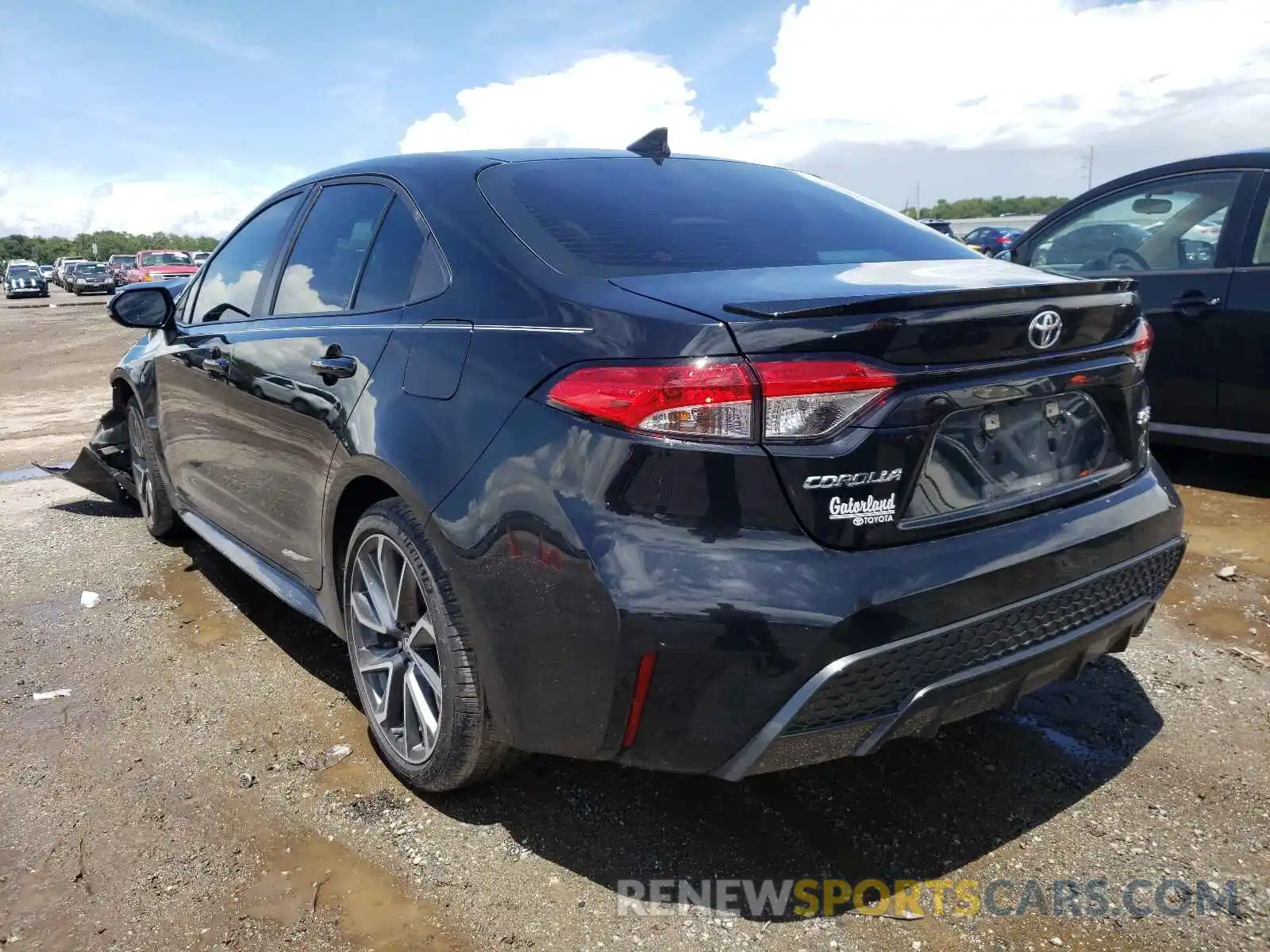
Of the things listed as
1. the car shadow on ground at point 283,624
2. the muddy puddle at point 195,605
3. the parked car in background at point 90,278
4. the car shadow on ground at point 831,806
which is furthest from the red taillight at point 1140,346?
the parked car in background at point 90,278

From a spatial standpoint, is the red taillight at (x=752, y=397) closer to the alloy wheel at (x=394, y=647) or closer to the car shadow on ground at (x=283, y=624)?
the alloy wheel at (x=394, y=647)

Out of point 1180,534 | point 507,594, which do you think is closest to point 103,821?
point 507,594

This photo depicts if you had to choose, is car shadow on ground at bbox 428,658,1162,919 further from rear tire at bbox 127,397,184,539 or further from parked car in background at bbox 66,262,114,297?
parked car in background at bbox 66,262,114,297

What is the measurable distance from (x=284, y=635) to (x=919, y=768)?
2459mm

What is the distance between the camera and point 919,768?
106 inches

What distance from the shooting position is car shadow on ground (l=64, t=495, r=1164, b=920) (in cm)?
233

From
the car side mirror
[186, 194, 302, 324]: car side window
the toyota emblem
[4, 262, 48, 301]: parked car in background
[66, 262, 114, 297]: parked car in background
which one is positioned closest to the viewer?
the toyota emblem

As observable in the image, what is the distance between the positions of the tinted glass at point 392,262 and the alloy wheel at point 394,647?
2.18 feet

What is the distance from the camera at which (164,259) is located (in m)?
37.5

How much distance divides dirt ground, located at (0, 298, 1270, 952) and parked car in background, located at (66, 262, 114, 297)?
46.9 metres

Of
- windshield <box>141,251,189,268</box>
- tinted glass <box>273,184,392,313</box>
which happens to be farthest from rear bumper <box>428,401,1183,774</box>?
windshield <box>141,251,189,268</box>

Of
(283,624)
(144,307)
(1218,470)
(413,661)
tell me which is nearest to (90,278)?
(144,307)

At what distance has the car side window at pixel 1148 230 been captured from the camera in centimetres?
495

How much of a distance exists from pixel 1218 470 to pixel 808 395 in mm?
4651
